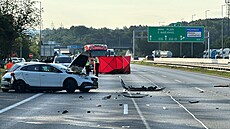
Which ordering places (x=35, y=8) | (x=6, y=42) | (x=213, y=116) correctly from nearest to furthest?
(x=213, y=116)
(x=6, y=42)
(x=35, y=8)

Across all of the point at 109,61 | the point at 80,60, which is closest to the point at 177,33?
the point at 109,61

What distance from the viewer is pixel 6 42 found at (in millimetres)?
44281

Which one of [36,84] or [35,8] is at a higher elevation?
[35,8]

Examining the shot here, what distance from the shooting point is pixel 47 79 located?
26844mm

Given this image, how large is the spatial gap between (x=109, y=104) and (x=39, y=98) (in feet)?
14.2

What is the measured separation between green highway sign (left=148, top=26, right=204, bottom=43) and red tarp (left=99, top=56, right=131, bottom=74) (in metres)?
22.9

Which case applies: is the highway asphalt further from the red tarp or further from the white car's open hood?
the red tarp

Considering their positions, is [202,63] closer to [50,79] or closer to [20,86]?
[50,79]

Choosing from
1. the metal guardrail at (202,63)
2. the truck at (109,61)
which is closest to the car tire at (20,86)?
the truck at (109,61)

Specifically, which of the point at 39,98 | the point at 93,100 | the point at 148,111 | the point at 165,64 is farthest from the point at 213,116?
the point at 165,64

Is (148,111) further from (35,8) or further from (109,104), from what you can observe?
(35,8)

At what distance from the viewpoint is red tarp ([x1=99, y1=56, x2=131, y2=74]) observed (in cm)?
5347

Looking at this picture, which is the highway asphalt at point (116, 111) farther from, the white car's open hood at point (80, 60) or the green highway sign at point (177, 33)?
the green highway sign at point (177, 33)

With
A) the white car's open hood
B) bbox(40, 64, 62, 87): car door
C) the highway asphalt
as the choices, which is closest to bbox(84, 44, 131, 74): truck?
the white car's open hood
